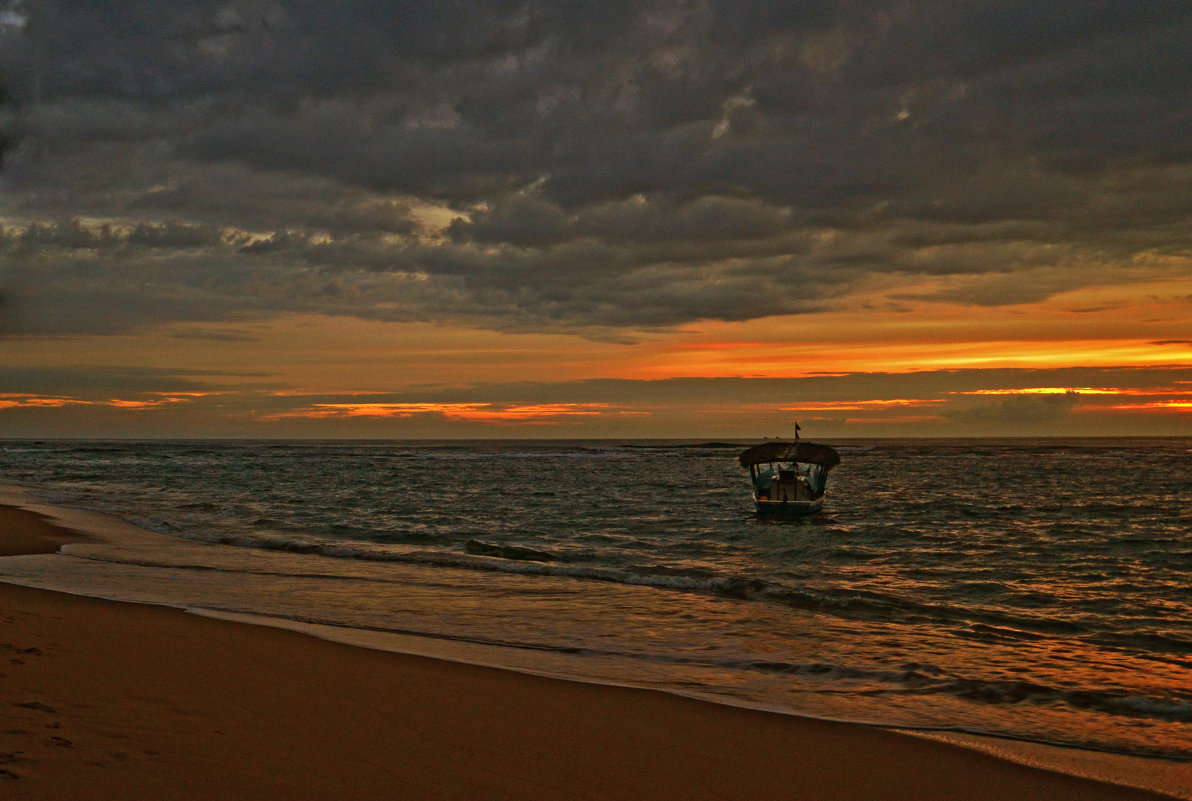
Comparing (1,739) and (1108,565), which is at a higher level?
(1,739)

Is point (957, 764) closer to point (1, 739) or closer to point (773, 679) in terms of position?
point (773, 679)

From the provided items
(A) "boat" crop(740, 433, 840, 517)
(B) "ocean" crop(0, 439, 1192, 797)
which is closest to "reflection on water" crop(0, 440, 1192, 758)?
(B) "ocean" crop(0, 439, 1192, 797)

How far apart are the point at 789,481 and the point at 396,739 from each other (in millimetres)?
31993

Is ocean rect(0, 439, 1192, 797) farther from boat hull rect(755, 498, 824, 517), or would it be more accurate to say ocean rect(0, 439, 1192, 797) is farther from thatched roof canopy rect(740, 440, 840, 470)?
thatched roof canopy rect(740, 440, 840, 470)

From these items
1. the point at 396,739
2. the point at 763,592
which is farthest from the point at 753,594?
the point at 396,739

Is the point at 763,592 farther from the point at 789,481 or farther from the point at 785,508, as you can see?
the point at 789,481

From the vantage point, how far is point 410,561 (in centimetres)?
2031

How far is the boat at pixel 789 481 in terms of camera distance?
36.4 m

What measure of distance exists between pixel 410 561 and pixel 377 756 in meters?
14.2

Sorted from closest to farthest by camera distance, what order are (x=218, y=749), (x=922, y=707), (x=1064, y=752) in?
(x=218, y=749)
(x=1064, y=752)
(x=922, y=707)

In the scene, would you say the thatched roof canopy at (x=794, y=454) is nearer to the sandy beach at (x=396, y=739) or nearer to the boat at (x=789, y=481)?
the boat at (x=789, y=481)

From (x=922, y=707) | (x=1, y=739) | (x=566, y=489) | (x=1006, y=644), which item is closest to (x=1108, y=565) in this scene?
(x=1006, y=644)

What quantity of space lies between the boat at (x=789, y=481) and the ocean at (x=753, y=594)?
1278 mm

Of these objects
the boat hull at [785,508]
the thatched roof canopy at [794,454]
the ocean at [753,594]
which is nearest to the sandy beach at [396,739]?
the ocean at [753,594]
